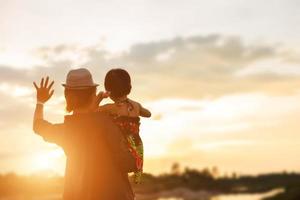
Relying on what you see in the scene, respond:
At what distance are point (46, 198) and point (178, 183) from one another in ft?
85.6

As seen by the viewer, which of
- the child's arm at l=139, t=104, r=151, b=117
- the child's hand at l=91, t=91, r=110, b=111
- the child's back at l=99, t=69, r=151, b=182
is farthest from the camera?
the child's arm at l=139, t=104, r=151, b=117

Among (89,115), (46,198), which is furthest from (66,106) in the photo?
(46,198)

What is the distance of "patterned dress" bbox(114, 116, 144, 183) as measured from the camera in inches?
256

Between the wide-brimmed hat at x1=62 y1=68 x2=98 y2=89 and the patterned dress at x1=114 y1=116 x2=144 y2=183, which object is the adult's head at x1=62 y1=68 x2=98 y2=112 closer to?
the wide-brimmed hat at x1=62 y1=68 x2=98 y2=89

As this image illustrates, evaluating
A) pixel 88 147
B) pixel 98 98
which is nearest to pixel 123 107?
pixel 98 98

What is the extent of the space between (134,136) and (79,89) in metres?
0.75

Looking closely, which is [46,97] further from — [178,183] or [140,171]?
[178,183]

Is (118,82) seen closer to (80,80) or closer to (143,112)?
(143,112)

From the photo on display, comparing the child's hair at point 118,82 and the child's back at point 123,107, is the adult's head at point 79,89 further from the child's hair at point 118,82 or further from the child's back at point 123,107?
the child's hair at point 118,82

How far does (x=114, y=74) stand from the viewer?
22.5 ft

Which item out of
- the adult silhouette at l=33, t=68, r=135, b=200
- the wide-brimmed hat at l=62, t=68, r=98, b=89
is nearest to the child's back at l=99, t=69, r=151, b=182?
the adult silhouette at l=33, t=68, r=135, b=200

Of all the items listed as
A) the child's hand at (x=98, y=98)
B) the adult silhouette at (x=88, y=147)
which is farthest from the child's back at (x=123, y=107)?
the adult silhouette at (x=88, y=147)

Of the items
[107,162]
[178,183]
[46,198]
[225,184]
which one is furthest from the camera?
[225,184]

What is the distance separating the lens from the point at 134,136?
6.72 meters
